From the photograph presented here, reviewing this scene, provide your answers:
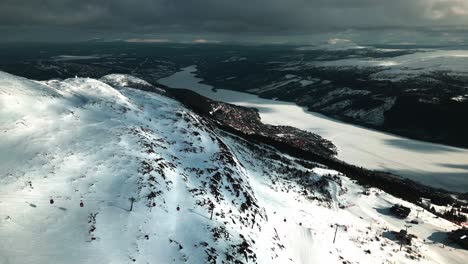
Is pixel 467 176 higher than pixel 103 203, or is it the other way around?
pixel 103 203

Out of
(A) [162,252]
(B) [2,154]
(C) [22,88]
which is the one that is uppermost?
(C) [22,88]

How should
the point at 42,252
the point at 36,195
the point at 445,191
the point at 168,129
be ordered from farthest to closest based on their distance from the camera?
the point at 445,191
the point at 168,129
the point at 36,195
the point at 42,252

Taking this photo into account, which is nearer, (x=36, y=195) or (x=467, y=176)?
(x=36, y=195)

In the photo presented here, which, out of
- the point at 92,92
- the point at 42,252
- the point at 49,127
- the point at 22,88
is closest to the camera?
the point at 42,252

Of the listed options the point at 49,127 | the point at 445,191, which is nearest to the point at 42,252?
the point at 49,127

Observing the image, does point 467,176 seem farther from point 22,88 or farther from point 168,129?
point 22,88

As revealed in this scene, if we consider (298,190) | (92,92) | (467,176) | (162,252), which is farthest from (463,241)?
(467,176)
